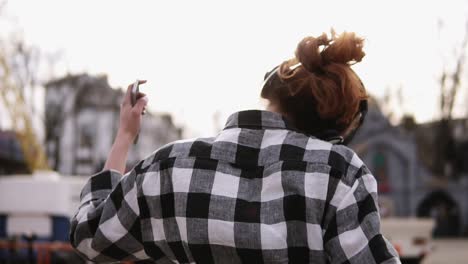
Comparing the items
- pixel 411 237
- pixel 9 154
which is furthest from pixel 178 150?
pixel 9 154

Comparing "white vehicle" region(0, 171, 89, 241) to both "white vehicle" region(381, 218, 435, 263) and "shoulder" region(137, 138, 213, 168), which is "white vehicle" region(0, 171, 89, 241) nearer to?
"white vehicle" region(381, 218, 435, 263)

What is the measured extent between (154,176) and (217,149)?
0.16 metres

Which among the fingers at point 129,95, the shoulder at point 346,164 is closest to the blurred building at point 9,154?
the fingers at point 129,95

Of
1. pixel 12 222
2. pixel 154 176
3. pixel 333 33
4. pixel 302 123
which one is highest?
pixel 333 33

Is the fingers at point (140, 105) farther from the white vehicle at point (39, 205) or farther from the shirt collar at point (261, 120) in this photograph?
the white vehicle at point (39, 205)

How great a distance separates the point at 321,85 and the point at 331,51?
83mm

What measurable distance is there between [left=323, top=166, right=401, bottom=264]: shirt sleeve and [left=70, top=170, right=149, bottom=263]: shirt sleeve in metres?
0.47

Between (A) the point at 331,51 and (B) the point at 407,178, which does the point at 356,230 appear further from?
(B) the point at 407,178

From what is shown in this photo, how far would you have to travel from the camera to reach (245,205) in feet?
5.41

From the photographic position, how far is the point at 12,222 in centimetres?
1670

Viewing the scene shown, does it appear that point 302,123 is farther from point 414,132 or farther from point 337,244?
point 414,132

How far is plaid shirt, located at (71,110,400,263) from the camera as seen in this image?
1.60m

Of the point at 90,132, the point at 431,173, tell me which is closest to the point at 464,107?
the point at 431,173

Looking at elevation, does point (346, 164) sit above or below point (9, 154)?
above
